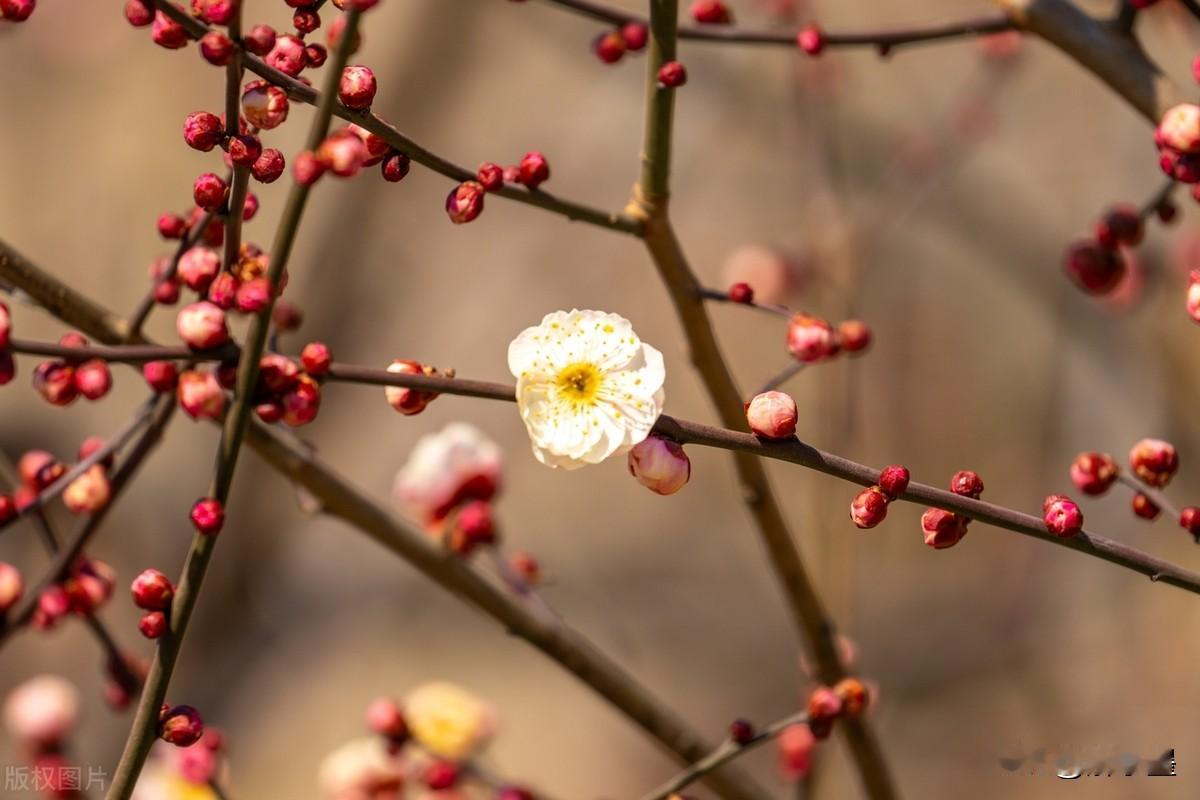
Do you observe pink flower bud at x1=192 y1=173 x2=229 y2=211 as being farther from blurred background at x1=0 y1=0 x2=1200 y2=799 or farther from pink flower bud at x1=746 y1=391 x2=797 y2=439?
blurred background at x1=0 y1=0 x2=1200 y2=799

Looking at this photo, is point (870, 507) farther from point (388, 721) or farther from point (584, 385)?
point (388, 721)

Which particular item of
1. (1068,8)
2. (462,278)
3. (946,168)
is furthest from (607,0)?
(1068,8)

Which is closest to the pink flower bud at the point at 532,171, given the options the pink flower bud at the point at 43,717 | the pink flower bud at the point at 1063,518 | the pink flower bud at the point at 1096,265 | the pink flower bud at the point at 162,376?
the pink flower bud at the point at 162,376

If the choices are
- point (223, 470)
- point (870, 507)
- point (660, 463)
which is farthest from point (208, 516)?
point (870, 507)

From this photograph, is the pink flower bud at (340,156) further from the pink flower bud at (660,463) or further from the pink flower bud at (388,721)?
the pink flower bud at (388,721)

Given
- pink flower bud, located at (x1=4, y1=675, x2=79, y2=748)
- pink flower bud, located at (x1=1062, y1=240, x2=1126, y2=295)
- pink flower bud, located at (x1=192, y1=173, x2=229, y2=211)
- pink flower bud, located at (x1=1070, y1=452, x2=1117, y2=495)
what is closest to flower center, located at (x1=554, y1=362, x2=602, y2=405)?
pink flower bud, located at (x1=192, y1=173, x2=229, y2=211)

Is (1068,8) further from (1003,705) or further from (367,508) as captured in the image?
(1003,705)

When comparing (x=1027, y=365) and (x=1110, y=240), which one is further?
(x=1027, y=365)
